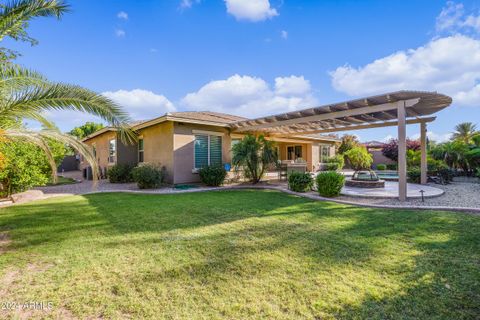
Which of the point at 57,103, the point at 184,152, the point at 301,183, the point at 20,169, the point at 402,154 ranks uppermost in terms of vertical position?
the point at 57,103

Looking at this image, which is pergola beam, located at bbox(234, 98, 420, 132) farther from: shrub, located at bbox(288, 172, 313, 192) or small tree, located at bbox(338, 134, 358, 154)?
small tree, located at bbox(338, 134, 358, 154)

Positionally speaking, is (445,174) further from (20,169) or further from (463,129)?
(463,129)

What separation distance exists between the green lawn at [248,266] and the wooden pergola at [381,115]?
11.5ft

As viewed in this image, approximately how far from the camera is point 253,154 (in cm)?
1271

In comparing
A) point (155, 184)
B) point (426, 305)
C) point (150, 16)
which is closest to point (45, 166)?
point (155, 184)

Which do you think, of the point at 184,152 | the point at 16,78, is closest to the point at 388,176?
the point at 184,152

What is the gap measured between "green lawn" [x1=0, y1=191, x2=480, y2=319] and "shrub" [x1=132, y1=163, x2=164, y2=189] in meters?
5.50

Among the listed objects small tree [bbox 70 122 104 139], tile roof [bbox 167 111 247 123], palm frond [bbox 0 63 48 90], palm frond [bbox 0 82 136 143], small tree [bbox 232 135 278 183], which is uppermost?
small tree [bbox 70 122 104 139]

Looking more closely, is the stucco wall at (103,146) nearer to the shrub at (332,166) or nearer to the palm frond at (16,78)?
the palm frond at (16,78)

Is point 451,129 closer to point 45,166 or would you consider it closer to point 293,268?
point 293,268

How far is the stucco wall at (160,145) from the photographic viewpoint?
12.7 m

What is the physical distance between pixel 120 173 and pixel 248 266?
14345mm

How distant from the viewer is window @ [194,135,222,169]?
13617 mm

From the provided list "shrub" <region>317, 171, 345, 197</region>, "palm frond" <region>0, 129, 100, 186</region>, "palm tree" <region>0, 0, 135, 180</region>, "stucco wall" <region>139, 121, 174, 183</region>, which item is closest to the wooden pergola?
"shrub" <region>317, 171, 345, 197</region>
